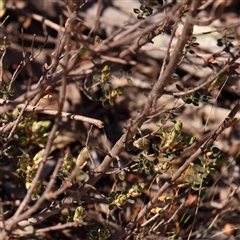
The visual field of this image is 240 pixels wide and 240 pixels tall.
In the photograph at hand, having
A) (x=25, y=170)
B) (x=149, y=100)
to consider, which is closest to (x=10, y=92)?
(x=25, y=170)

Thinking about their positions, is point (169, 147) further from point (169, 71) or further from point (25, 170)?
point (25, 170)

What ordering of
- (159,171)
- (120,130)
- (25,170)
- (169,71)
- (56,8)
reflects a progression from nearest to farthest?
(169,71), (159,171), (25,170), (120,130), (56,8)

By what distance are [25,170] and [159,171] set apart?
0.62 meters

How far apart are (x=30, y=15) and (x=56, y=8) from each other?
0.86 ft

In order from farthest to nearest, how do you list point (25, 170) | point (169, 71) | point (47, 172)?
point (47, 172), point (25, 170), point (169, 71)

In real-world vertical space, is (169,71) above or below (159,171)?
above

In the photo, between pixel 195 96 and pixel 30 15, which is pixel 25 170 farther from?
pixel 30 15

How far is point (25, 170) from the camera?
2.39m

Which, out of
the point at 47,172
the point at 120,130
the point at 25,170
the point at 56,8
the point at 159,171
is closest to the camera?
the point at 159,171

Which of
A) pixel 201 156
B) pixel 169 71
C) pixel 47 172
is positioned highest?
pixel 169 71

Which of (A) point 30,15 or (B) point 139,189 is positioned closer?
(B) point 139,189

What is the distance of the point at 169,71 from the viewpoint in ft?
6.14

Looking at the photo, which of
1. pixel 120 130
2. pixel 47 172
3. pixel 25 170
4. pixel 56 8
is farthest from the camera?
pixel 56 8

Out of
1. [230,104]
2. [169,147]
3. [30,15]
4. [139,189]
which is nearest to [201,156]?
[169,147]
